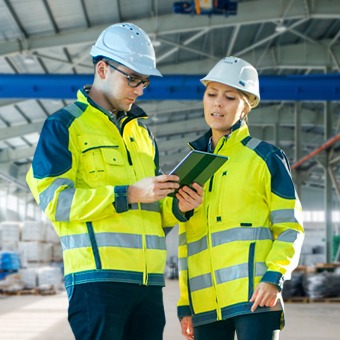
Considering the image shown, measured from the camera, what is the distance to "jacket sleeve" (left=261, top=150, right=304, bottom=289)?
2.49 meters

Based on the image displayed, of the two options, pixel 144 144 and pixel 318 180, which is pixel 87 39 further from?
pixel 318 180

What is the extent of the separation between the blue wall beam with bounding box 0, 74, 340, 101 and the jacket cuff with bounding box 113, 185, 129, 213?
900 cm

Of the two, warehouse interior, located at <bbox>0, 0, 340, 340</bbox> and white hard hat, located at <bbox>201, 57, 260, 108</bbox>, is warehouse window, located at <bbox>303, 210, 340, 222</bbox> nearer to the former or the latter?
warehouse interior, located at <bbox>0, 0, 340, 340</bbox>

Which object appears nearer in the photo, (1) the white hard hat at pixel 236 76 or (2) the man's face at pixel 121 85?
(2) the man's face at pixel 121 85

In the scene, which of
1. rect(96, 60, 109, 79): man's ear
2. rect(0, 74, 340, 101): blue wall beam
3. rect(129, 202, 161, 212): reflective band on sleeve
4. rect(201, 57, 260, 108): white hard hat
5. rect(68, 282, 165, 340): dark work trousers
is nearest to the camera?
rect(68, 282, 165, 340): dark work trousers

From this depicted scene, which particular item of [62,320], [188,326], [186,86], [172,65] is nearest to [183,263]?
[188,326]

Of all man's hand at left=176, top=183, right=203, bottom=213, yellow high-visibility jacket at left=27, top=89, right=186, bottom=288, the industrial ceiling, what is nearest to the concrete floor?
the industrial ceiling

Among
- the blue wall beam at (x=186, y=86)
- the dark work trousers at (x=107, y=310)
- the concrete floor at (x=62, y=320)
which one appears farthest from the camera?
the blue wall beam at (x=186, y=86)

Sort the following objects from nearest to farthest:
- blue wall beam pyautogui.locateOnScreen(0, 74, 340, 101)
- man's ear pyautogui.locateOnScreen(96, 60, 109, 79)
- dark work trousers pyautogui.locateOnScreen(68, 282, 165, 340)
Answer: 1. dark work trousers pyautogui.locateOnScreen(68, 282, 165, 340)
2. man's ear pyautogui.locateOnScreen(96, 60, 109, 79)
3. blue wall beam pyautogui.locateOnScreen(0, 74, 340, 101)

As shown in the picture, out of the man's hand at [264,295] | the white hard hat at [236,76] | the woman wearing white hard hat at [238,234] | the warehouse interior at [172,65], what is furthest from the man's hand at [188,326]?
the warehouse interior at [172,65]

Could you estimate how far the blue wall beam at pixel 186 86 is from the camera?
36.2ft

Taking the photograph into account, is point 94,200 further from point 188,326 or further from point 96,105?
point 188,326

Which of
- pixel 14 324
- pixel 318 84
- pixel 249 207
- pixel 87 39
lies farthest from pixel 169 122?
pixel 249 207

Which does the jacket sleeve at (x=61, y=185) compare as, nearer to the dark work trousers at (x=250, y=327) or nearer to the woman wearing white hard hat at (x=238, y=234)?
the woman wearing white hard hat at (x=238, y=234)
